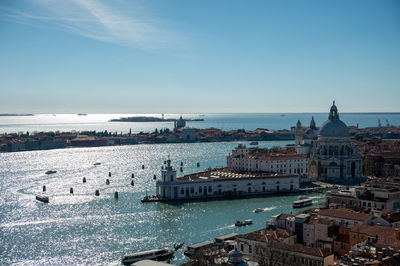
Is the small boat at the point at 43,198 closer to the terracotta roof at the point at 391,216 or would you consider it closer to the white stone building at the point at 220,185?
the white stone building at the point at 220,185

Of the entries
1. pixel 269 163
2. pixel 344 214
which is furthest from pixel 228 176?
pixel 344 214

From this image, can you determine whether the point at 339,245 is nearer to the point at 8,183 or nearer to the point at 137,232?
the point at 137,232

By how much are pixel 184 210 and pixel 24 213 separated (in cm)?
1068

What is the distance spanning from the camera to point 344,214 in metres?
21.6

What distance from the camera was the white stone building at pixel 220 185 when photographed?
3612 cm

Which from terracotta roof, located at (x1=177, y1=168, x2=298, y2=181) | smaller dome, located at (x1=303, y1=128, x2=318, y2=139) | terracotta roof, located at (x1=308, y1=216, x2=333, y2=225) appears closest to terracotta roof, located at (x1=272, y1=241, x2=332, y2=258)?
terracotta roof, located at (x1=308, y1=216, x2=333, y2=225)

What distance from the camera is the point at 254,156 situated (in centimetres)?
4616

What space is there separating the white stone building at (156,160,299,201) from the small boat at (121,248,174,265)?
14.2 meters

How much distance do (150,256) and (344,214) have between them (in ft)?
30.0

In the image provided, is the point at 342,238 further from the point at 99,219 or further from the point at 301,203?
the point at 99,219

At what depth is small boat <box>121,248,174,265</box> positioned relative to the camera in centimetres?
2031

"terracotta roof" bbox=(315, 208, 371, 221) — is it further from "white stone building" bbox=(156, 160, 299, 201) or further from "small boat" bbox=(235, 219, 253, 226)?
"white stone building" bbox=(156, 160, 299, 201)

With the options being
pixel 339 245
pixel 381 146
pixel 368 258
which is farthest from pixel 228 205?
pixel 381 146

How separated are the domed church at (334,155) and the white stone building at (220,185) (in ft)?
30.5
